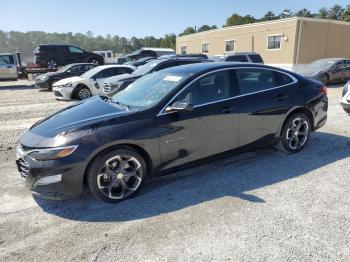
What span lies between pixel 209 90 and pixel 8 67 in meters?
17.9

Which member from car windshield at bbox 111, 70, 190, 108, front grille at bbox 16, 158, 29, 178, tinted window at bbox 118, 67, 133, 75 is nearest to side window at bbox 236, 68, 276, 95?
car windshield at bbox 111, 70, 190, 108

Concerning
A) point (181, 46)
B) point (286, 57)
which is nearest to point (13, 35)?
point (181, 46)

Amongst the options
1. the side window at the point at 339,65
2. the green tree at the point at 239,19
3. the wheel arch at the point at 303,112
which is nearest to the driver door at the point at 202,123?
the wheel arch at the point at 303,112

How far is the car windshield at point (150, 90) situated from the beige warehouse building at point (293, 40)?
2282 cm

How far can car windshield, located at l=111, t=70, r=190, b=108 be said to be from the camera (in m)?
4.29

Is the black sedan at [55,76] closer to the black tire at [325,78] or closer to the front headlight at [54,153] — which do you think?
the black tire at [325,78]

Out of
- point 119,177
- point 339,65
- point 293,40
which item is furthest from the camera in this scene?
point 293,40

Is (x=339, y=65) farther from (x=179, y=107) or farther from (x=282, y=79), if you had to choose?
(x=179, y=107)

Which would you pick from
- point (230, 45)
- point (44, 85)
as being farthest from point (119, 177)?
point (230, 45)

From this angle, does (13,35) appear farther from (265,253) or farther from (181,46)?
(265,253)

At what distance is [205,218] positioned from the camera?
138 inches

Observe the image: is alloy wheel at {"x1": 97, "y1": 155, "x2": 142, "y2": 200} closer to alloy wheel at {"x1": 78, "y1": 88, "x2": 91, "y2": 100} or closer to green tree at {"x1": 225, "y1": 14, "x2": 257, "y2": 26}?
alloy wheel at {"x1": 78, "y1": 88, "x2": 91, "y2": 100}

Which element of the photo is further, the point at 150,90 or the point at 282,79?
the point at 282,79

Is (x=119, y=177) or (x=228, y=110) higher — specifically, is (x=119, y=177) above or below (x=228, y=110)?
below
